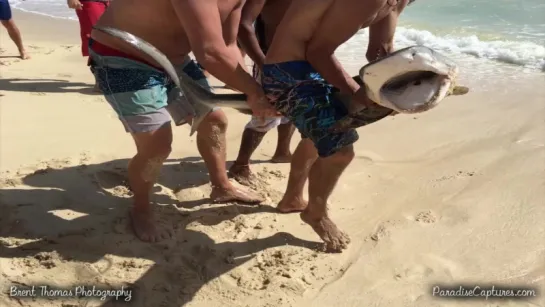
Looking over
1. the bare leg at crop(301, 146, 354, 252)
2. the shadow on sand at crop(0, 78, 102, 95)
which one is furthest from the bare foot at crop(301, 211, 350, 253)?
the shadow on sand at crop(0, 78, 102, 95)

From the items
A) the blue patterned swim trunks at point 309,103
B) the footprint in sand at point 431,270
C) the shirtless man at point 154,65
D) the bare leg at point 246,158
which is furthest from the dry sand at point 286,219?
the blue patterned swim trunks at point 309,103

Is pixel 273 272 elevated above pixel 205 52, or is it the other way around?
pixel 205 52

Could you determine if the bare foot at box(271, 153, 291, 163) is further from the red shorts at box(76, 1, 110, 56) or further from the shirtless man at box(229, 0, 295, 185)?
the red shorts at box(76, 1, 110, 56)

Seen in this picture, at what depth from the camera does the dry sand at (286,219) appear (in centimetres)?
271

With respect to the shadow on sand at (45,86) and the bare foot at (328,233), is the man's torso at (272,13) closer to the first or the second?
the bare foot at (328,233)

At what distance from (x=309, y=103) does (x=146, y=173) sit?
3.10ft

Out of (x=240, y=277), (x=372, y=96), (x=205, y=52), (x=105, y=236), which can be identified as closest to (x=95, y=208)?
(x=105, y=236)

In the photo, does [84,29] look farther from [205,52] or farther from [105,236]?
[205,52]

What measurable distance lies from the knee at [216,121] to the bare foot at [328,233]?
0.72 m

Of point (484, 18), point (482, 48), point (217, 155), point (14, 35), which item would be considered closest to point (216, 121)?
point (217, 155)

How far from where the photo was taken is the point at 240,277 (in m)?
2.79

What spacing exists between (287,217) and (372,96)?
4.04 feet

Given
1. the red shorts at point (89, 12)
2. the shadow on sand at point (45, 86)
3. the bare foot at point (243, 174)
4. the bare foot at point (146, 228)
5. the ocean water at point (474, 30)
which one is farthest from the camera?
the ocean water at point (474, 30)

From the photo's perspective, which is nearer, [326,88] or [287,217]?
[326,88]
